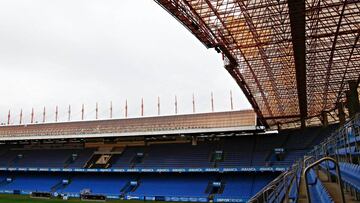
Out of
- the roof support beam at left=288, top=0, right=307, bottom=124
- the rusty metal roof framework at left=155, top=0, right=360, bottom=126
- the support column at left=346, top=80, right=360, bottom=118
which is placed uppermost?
the rusty metal roof framework at left=155, top=0, right=360, bottom=126

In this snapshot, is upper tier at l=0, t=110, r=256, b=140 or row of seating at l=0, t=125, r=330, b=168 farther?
upper tier at l=0, t=110, r=256, b=140

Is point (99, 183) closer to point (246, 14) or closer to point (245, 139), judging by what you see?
point (245, 139)

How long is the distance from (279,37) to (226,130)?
21.7m

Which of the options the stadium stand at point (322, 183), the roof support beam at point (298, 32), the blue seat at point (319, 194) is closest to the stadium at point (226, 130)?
the roof support beam at point (298, 32)

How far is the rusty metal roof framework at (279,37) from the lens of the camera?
16406mm

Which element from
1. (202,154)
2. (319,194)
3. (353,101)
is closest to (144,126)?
(202,154)

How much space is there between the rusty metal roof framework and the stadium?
69mm

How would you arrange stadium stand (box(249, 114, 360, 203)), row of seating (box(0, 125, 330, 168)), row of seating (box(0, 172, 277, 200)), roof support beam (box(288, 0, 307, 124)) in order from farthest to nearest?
row of seating (box(0, 125, 330, 168))
row of seating (box(0, 172, 277, 200))
roof support beam (box(288, 0, 307, 124))
stadium stand (box(249, 114, 360, 203))

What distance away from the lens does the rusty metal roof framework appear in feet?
53.8

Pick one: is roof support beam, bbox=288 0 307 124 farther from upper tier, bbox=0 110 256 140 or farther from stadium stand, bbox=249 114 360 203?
upper tier, bbox=0 110 256 140

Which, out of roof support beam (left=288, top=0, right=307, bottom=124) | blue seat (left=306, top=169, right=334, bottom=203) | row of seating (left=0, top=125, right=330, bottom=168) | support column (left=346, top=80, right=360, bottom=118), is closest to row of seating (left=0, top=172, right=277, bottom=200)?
row of seating (left=0, top=125, right=330, bottom=168)

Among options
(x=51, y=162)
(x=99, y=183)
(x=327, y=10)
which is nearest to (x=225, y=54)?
(x=327, y=10)

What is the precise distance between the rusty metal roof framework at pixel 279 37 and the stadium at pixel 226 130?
69mm

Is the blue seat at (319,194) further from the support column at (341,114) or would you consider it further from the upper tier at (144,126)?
the upper tier at (144,126)
